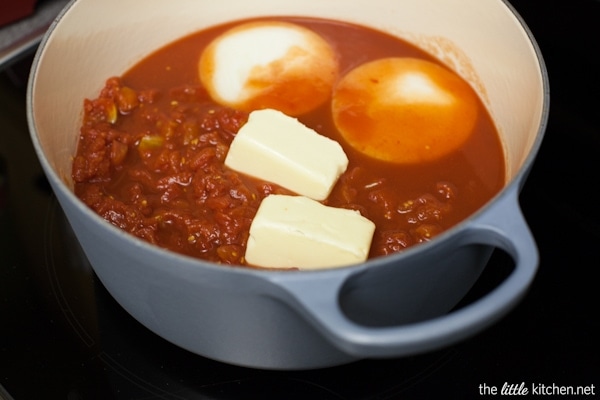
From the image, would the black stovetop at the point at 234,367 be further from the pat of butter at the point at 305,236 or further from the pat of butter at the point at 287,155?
the pat of butter at the point at 287,155

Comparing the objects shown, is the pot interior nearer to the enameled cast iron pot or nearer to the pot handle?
the enameled cast iron pot

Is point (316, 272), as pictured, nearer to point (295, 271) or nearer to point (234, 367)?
point (295, 271)

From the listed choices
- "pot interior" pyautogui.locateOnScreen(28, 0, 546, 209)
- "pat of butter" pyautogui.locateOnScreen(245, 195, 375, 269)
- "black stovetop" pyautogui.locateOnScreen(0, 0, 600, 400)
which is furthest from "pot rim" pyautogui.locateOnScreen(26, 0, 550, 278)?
"black stovetop" pyautogui.locateOnScreen(0, 0, 600, 400)

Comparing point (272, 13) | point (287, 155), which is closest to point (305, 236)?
point (287, 155)

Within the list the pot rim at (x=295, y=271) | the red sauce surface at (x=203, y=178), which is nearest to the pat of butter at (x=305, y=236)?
the red sauce surface at (x=203, y=178)

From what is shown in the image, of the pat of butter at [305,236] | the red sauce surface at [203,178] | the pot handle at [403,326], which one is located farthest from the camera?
the red sauce surface at [203,178]

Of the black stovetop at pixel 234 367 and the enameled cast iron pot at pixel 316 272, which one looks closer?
the enameled cast iron pot at pixel 316 272

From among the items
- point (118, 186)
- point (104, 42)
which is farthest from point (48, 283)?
point (104, 42)
